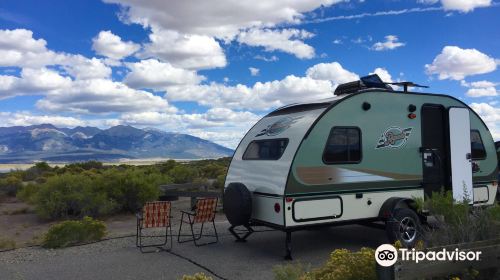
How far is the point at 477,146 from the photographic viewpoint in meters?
10.5

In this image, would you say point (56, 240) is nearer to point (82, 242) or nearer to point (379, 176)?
point (82, 242)

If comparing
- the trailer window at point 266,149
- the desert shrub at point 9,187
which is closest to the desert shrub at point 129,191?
the trailer window at point 266,149

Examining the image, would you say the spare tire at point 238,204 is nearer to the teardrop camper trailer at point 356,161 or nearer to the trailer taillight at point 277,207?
the teardrop camper trailer at point 356,161

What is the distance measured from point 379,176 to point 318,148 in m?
1.47

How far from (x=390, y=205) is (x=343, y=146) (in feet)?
4.69

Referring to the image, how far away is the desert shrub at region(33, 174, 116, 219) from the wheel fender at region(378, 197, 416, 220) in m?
10.1

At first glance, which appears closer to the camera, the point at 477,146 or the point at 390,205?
the point at 390,205

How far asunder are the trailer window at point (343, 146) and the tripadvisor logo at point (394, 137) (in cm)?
51

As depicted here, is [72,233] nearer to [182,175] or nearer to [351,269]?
[351,269]

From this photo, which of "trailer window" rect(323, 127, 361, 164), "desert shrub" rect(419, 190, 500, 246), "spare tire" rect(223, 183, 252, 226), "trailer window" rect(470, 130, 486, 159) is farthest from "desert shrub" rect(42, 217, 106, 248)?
"trailer window" rect(470, 130, 486, 159)

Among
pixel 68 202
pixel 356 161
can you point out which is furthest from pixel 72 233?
pixel 68 202

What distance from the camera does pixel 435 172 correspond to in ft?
32.0

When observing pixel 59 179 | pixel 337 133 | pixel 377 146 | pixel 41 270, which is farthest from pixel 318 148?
pixel 59 179

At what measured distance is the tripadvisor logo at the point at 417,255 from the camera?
13.1 ft
